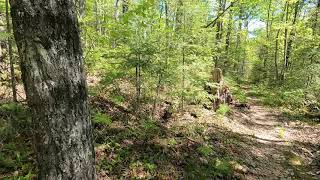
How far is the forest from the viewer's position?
2.07m

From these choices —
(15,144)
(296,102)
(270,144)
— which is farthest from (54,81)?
(296,102)

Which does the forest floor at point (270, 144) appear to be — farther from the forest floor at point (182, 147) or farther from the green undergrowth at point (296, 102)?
the green undergrowth at point (296, 102)

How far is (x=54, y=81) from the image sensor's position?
2057 mm

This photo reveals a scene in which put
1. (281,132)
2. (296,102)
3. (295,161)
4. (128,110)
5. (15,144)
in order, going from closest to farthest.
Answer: (15,144) < (295,161) < (128,110) < (281,132) < (296,102)

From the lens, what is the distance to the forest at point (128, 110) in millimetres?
2070

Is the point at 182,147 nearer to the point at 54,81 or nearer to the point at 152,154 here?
the point at 152,154

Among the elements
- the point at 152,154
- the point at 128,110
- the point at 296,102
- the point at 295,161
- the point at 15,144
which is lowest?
the point at 295,161

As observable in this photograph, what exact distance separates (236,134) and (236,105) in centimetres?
509

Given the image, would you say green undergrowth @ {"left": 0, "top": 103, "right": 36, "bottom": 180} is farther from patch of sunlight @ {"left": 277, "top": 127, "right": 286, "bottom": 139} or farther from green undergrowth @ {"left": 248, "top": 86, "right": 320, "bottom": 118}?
green undergrowth @ {"left": 248, "top": 86, "right": 320, "bottom": 118}

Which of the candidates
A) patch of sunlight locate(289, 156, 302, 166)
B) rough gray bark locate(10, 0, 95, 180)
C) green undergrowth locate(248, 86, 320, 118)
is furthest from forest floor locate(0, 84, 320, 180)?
green undergrowth locate(248, 86, 320, 118)

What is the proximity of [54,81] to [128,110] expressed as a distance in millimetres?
5759

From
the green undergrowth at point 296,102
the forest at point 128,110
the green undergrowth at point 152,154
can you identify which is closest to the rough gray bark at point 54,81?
the forest at point 128,110

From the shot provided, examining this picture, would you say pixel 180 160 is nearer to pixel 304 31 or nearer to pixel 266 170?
pixel 266 170

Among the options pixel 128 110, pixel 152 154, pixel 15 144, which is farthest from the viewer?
pixel 128 110
